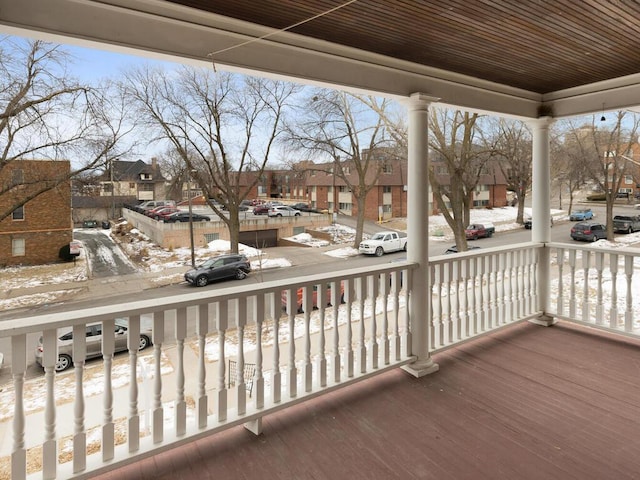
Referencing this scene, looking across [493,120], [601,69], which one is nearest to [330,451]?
[601,69]

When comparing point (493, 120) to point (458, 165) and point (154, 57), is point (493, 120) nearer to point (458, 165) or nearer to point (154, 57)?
point (458, 165)

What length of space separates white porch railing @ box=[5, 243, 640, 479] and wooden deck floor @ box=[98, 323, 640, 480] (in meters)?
0.13

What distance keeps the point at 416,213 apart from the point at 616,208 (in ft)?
6.81

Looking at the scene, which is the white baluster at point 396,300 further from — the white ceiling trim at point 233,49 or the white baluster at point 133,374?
the white baluster at point 133,374

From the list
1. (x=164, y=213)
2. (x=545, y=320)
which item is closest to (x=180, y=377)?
(x=164, y=213)

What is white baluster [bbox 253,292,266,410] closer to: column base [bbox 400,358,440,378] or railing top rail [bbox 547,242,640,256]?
column base [bbox 400,358,440,378]

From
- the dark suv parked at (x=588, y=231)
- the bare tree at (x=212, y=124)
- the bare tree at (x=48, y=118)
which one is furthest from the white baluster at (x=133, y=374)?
the dark suv parked at (x=588, y=231)

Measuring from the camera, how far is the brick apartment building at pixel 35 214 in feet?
6.46

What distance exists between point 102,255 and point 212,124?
1.02 meters

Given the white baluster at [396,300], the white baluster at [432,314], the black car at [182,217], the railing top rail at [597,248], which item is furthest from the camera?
the railing top rail at [597,248]

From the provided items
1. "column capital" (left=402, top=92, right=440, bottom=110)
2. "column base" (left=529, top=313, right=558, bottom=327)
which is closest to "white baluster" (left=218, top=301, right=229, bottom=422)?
"column capital" (left=402, top=92, right=440, bottom=110)

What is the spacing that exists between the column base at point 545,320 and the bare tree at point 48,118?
3.74 metres

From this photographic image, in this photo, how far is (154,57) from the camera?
1806 millimetres

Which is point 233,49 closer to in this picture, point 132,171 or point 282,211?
point 132,171
